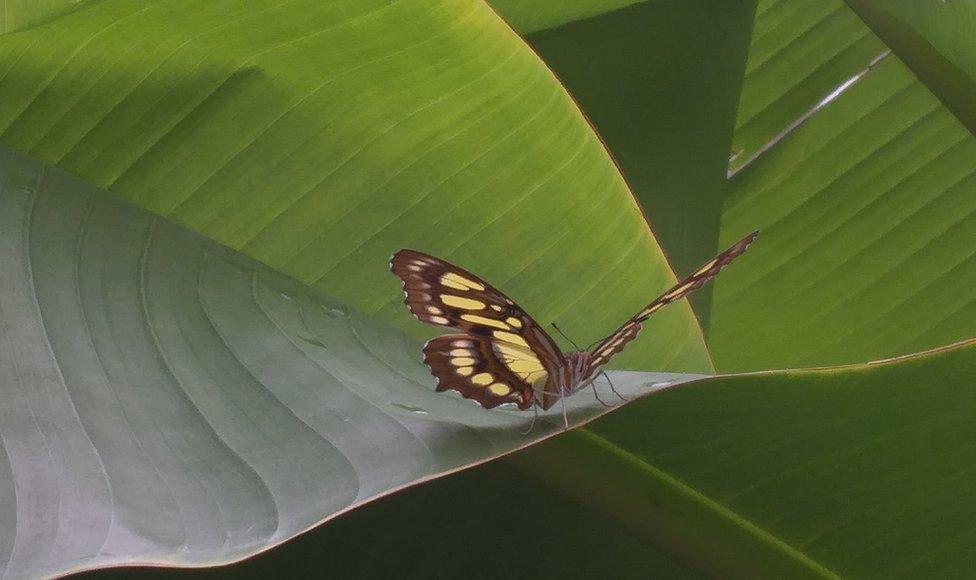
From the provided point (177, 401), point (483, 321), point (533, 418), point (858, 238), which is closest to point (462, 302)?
point (483, 321)

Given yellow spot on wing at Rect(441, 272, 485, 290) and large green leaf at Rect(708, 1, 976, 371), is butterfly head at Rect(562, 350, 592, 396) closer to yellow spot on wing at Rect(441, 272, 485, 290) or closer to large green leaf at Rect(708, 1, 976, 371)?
yellow spot on wing at Rect(441, 272, 485, 290)

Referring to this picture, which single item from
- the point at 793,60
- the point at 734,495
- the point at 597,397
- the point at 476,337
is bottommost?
the point at 734,495

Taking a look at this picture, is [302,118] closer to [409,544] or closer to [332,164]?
[332,164]

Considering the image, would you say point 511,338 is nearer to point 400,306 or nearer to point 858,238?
point 400,306

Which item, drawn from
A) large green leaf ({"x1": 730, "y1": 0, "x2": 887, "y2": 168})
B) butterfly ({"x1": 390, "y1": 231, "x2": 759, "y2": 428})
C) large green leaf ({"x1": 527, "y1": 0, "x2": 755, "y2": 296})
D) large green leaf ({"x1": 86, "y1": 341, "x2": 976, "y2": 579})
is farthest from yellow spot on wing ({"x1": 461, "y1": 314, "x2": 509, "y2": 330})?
large green leaf ({"x1": 730, "y1": 0, "x2": 887, "y2": 168})

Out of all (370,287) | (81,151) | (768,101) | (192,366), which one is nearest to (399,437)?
(192,366)

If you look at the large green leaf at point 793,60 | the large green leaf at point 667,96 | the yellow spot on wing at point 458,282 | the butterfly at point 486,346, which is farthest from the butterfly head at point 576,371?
the large green leaf at point 793,60
